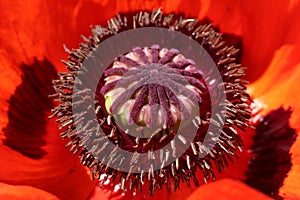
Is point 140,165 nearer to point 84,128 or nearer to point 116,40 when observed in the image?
point 84,128

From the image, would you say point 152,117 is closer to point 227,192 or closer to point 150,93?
point 150,93

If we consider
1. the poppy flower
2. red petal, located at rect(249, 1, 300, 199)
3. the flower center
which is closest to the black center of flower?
the flower center

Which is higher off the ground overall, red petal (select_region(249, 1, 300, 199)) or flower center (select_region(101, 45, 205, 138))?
red petal (select_region(249, 1, 300, 199))

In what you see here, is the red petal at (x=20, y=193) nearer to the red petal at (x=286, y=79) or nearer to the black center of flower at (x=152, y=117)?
the black center of flower at (x=152, y=117)

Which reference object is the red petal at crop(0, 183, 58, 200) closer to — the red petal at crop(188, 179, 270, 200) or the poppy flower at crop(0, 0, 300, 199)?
the poppy flower at crop(0, 0, 300, 199)

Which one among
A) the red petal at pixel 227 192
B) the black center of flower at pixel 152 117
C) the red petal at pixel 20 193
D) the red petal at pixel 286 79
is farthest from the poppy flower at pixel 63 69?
the red petal at pixel 227 192

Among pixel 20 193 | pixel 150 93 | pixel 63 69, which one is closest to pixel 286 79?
pixel 150 93

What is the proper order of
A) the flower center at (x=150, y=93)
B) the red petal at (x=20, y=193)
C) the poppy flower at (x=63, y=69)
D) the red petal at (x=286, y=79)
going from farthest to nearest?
the red petal at (x=286, y=79), the poppy flower at (x=63, y=69), the flower center at (x=150, y=93), the red petal at (x=20, y=193)
